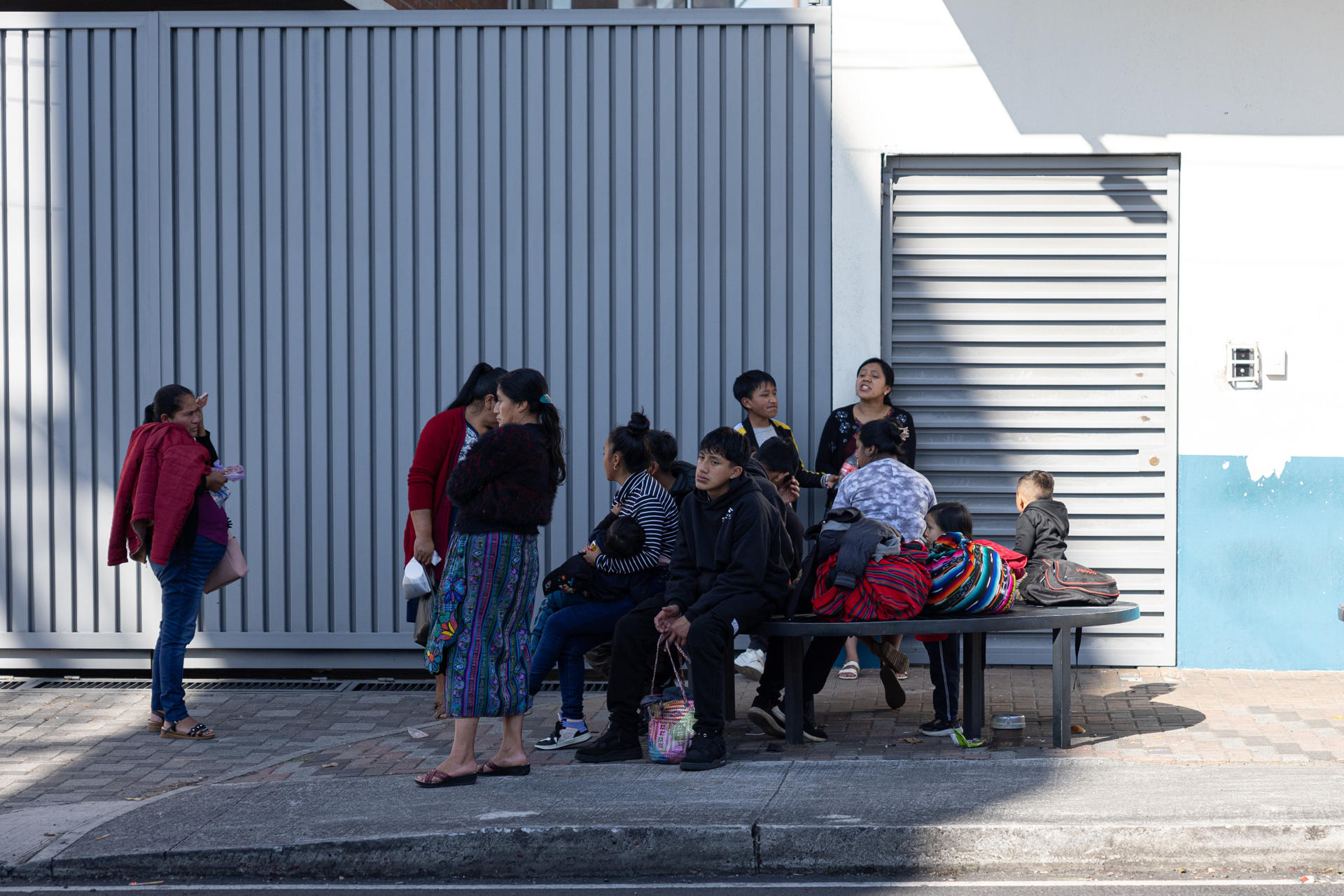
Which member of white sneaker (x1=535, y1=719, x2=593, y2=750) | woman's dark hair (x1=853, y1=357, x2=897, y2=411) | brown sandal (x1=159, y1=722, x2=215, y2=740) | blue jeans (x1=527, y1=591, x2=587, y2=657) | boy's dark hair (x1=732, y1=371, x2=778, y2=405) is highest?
woman's dark hair (x1=853, y1=357, x2=897, y2=411)

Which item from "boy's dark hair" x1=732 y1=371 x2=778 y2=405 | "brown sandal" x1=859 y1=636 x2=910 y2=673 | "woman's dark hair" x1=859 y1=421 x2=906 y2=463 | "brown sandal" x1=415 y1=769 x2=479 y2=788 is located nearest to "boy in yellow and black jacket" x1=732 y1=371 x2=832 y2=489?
"boy's dark hair" x1=732 y1=371 x2=778 y2=405

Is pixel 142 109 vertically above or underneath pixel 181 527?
above

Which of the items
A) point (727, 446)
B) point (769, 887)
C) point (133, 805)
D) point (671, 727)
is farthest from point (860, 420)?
point (133, 805)

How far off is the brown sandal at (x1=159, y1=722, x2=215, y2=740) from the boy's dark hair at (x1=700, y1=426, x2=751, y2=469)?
3.09 metres

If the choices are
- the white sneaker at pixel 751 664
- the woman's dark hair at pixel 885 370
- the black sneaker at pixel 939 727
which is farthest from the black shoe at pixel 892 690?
the woman's dark hair at pixel 885 370

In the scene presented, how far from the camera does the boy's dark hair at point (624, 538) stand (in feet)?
21.8

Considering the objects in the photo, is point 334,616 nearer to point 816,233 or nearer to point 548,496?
point 548,496

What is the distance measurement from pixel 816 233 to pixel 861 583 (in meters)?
2.90

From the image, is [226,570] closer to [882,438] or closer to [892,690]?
[882,438]

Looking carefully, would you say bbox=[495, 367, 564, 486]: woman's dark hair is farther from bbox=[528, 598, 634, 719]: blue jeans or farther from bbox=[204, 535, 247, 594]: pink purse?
bbox=[204, 535, 247, 594]: pink purse

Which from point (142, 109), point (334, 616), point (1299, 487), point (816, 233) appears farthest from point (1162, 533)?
point (142, 109)

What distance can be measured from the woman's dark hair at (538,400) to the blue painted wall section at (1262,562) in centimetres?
432

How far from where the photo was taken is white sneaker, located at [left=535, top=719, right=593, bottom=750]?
680cm

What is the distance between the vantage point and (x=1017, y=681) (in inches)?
326
